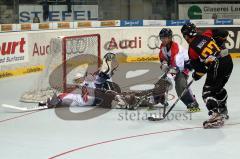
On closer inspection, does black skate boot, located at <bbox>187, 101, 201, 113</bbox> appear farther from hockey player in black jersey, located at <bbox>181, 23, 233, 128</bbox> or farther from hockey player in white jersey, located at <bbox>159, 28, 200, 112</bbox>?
hockey player in black jersey, located at <bbox>181, 23, 233, 128</bbox>

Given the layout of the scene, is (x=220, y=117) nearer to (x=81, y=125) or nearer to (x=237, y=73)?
(x=81, y=125)

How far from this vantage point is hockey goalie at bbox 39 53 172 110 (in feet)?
27.2

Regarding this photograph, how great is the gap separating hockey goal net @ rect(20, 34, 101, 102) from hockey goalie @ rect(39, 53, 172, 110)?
25.0 inches

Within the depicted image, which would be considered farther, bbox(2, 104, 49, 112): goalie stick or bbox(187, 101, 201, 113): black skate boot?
bbox(2, 104, 49, 112): goalie stick

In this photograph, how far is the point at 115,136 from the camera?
22.0ft

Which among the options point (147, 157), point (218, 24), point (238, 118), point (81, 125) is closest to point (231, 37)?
point (218, 24)

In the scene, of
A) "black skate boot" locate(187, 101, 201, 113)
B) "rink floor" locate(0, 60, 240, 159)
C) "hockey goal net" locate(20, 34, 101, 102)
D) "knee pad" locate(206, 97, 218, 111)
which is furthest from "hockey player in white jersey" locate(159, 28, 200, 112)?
"hockey goal net" locate(20, 34, 101, 102)

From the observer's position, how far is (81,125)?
739 centimetres

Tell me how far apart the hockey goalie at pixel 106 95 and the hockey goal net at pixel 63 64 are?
0.63 metres

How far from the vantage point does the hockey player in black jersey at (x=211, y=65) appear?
6.74 metres

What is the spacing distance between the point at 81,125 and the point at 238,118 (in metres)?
2.26

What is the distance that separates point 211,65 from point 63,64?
12.7ft

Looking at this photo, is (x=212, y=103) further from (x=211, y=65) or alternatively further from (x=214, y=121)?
(x=211, y=65)

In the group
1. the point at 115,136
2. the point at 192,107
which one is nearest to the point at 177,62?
the point at 192,107
